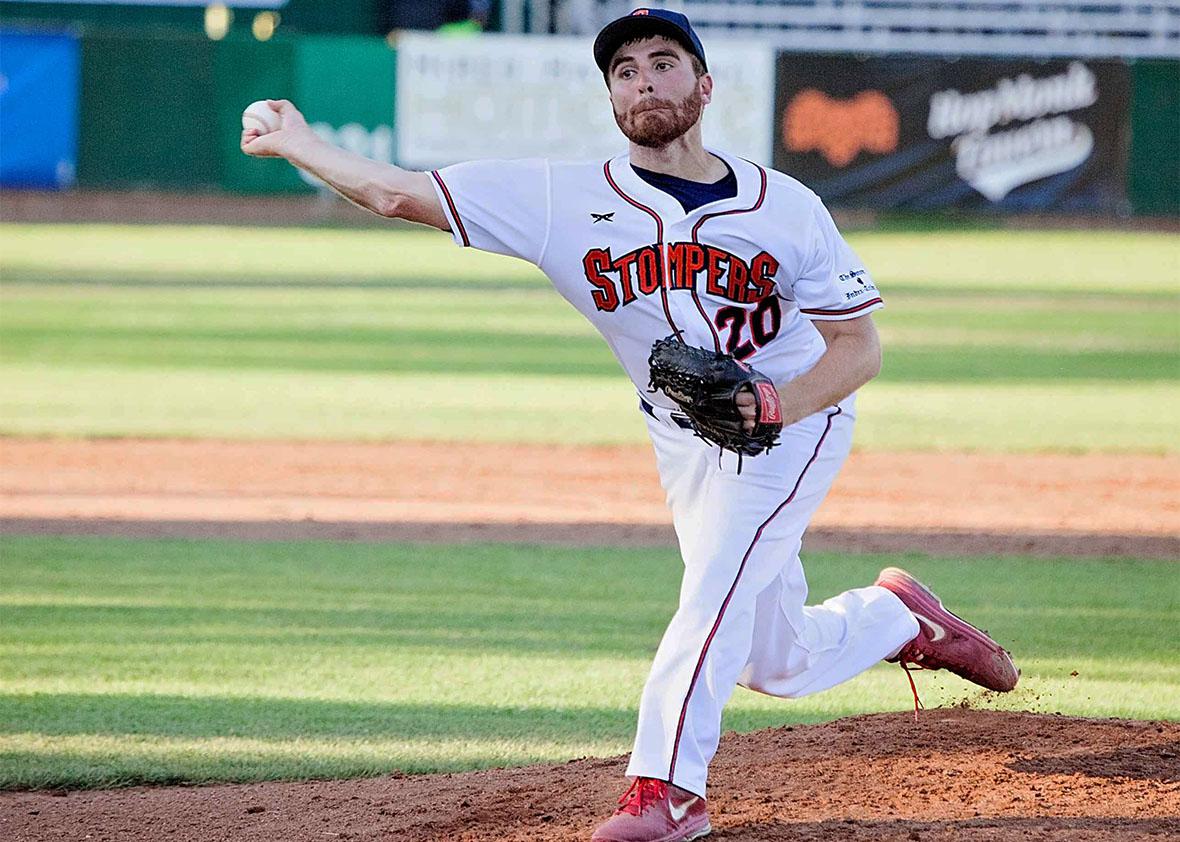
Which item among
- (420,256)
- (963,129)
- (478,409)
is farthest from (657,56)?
(963,129)

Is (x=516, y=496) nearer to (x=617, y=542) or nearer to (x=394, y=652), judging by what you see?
(x=617, y=542)

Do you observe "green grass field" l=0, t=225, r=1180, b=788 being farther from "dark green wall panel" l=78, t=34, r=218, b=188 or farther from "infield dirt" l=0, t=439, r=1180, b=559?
"dark green wall panel" l=78, t=34, r=218, b=188

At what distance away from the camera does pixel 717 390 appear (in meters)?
3.51

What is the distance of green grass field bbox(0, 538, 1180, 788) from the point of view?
15.9 feet

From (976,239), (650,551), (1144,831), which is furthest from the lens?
(976,239)

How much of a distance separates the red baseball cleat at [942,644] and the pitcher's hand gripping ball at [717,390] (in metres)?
1.06

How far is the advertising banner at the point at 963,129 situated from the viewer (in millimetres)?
24375

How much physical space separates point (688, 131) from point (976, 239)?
20.4 m

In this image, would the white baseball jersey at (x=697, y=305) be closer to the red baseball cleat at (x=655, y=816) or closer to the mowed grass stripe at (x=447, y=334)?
the red baseball cleat at (x=655, y=816)

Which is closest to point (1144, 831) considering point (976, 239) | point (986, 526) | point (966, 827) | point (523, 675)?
point (966, 827)

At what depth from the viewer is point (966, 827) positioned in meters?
3.73

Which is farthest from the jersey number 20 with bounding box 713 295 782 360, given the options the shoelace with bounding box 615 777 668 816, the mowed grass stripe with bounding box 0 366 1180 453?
the mowed grass stripe with bounding box 0 366 1180 453

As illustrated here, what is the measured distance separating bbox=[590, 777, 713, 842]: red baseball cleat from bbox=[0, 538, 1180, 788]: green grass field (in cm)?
114

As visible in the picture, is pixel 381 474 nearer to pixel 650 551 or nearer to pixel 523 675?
pixel 650 551
